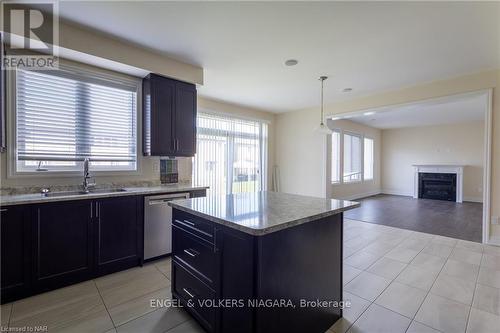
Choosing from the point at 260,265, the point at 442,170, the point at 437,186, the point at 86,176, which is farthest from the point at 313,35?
the point at 437,186

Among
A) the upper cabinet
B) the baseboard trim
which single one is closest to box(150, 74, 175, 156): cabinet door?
the upper cabinet

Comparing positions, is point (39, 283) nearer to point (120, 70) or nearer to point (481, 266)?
point (120, 70)

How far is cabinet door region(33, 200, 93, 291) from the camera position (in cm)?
219

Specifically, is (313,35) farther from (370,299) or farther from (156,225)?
(156,225)

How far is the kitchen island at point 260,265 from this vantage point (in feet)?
4.45

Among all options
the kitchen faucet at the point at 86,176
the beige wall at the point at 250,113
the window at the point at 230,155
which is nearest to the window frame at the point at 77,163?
the kitchen faucet at the point at 86,176

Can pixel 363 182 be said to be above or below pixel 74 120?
below

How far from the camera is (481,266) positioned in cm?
280

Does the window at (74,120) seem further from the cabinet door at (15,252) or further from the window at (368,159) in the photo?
the window at (368,159)

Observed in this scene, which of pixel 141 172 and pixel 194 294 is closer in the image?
pixel 194 294

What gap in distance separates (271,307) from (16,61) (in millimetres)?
3454

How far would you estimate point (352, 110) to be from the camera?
490 centimetres

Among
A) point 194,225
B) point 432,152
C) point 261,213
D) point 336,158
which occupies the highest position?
point 432,152

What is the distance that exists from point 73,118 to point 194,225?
2.29 metres
